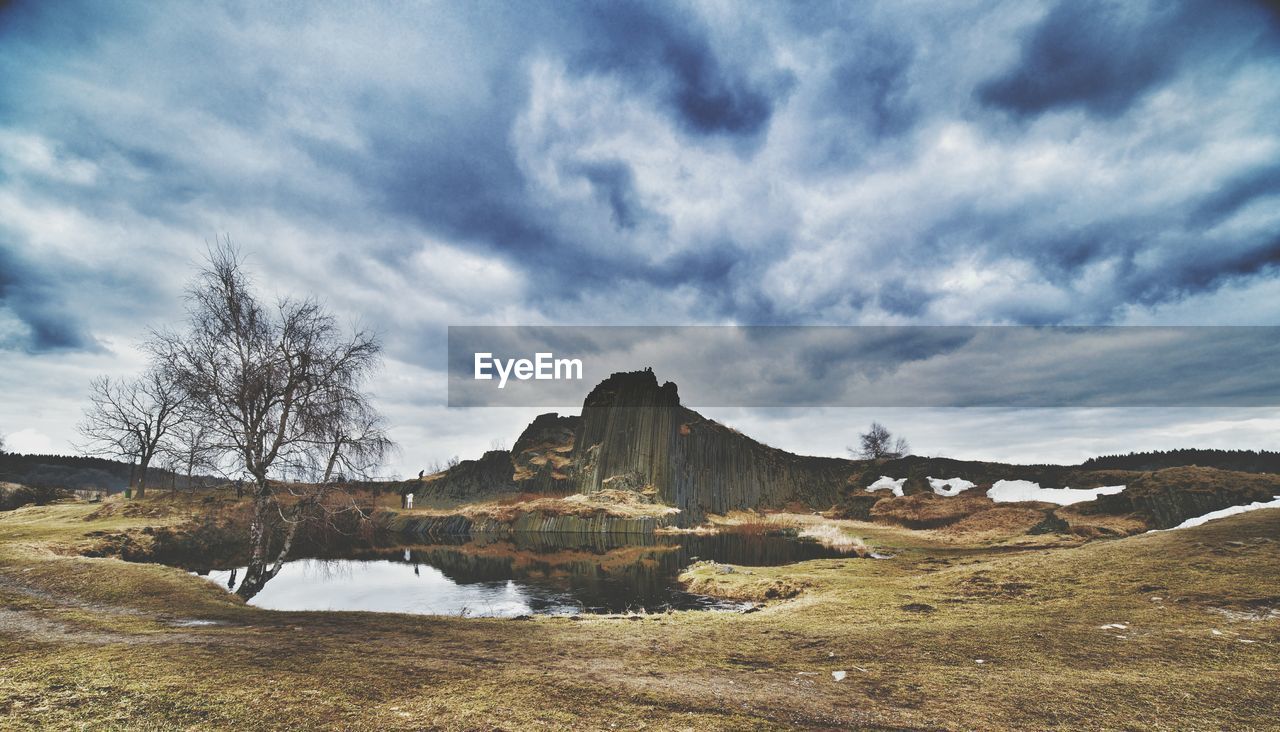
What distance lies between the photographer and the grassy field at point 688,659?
200 inches

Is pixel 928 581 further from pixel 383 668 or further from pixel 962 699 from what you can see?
pixel 383 668

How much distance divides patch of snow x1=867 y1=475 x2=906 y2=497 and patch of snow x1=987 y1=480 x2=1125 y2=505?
1288 cm

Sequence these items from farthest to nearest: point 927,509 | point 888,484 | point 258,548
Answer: point 888,484 → point 927,509 → point 258,548

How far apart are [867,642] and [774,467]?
9789 centimetres

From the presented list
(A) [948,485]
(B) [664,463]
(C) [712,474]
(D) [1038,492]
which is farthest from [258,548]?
(C) [712,474]

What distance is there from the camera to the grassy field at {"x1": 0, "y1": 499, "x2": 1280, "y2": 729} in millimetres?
5070

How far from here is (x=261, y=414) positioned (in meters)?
16.2

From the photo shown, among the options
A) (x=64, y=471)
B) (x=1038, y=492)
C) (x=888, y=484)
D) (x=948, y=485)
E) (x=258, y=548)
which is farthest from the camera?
(x=64, y=471)

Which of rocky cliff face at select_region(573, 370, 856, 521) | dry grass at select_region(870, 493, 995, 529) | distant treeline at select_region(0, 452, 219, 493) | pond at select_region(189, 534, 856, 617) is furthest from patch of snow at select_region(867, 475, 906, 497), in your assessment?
distant treeline at select_region(0, 452, 219, 493)

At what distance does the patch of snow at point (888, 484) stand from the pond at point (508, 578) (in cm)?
3771

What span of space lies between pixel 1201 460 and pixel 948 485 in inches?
1115

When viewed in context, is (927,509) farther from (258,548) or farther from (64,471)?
(64,471)

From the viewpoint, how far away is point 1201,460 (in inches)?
2456

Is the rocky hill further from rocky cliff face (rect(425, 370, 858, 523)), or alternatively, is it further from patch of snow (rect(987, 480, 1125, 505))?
patch of snow (rect(987, 480, 1125, 505))
